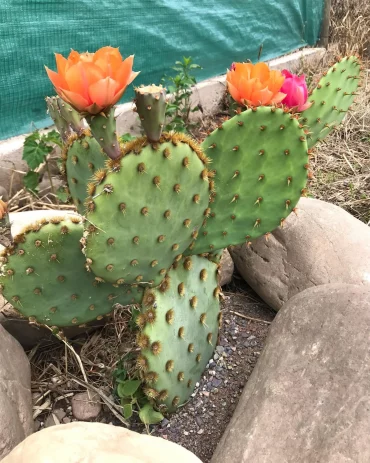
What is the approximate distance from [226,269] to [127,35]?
4.22 feet

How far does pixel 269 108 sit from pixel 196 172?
0.86ft

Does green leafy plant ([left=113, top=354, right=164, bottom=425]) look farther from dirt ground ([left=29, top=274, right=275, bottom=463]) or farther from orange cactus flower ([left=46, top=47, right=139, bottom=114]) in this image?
orange cactus flower ([left=46, top=47, right=139, bottom=114])

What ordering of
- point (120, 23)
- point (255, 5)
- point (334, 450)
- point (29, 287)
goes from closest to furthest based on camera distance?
point (334, 450)
point (29, 287)
point (120, 23)
point (255, 5)

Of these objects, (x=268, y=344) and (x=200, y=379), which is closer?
(x=268, y=344)

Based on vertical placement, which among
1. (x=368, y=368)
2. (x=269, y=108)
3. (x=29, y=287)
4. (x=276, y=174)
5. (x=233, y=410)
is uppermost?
(x=269, y=108)

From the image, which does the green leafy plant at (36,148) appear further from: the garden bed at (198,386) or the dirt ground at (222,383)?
the dirt ground at (222,383)

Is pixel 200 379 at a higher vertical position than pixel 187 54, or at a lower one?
lower

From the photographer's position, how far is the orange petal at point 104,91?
772 millimetres

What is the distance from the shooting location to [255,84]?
1170 millimetres

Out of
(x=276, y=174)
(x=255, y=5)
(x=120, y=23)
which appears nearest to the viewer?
(x=276, y=174)

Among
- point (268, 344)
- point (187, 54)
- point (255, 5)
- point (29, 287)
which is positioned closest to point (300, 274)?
point (268, 344)

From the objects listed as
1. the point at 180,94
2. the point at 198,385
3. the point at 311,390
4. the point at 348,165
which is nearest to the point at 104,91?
the point at 311,390

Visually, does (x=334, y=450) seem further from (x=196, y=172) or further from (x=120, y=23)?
(x=120, y=23)

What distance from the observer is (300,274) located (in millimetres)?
1616
